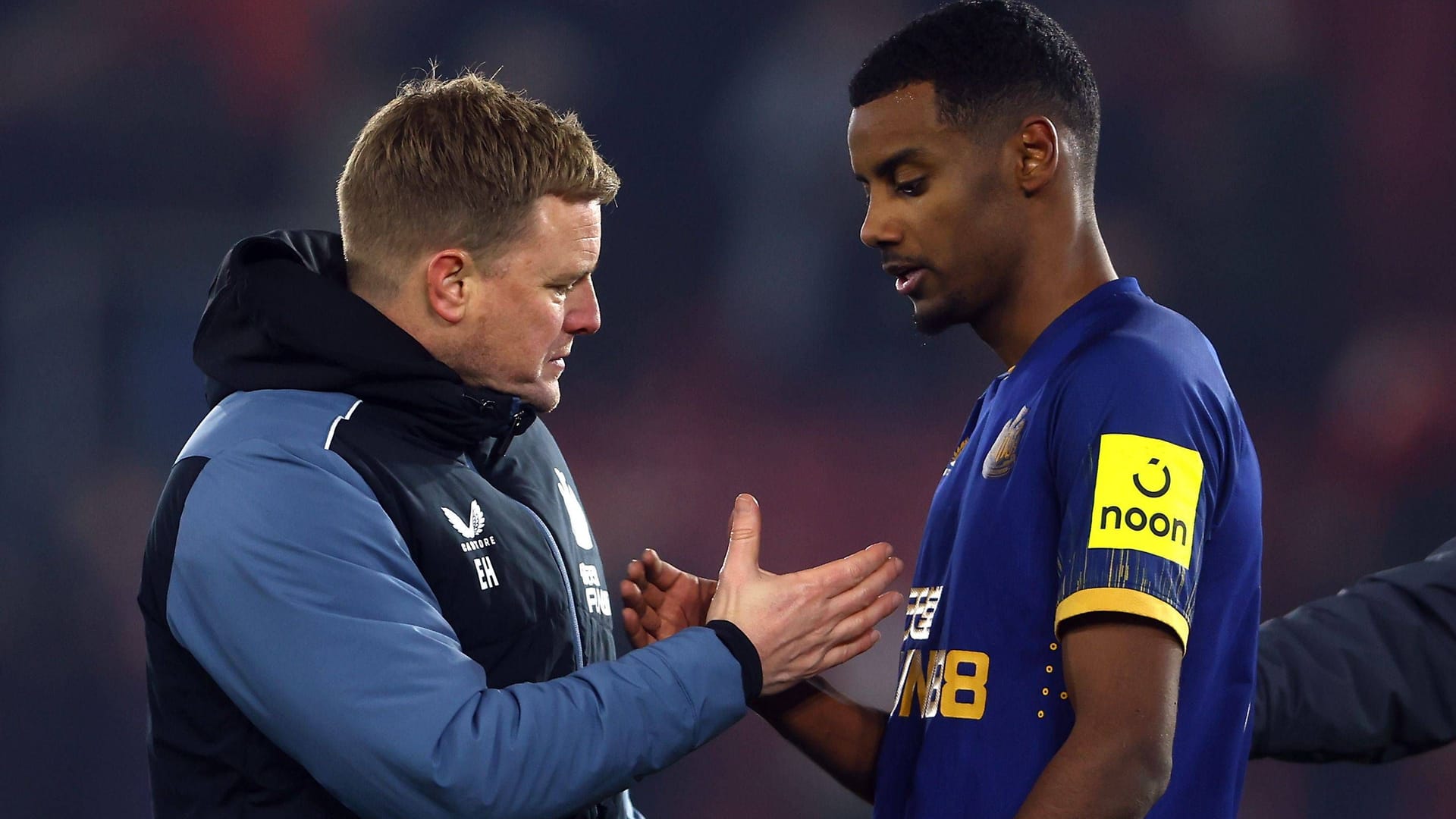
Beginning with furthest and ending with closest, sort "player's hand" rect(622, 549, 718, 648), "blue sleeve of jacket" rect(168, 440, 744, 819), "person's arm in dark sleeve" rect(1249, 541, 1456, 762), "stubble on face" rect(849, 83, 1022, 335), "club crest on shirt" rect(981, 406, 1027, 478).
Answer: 1. "person's arm in dark sleeve" rect(1249, 541, 1456, 762)
2. "player's hand" rect(622, 549, 718, 648)
3. "stubble on face" rect(849, 83, 1022, 335)
4. "club crest on shirt" rect(981, 406, 1027, 478)
5. "blue sleeve of jacket" rect(168, 440, 744, 819)

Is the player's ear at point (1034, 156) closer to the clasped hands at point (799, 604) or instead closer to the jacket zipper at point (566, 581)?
the clasped hands at point (799, 604)

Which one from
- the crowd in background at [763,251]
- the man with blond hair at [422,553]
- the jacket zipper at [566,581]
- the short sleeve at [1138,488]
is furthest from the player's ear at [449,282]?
the crowd in background at [763,251]

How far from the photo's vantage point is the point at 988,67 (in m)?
1.68

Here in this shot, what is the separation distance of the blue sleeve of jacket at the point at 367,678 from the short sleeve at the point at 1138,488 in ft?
1.52

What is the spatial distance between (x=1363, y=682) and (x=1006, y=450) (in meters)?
1.42

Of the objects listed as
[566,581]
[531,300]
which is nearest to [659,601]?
[566,581]

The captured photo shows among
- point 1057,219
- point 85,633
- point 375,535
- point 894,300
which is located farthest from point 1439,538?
point 85,633

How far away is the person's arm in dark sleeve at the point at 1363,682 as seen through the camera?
253cm

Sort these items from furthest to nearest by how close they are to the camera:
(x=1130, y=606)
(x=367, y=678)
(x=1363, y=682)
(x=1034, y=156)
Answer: (x=1363, y=682), (x=1034, y=156), (x=367, y=678), (x=1130, y=606)

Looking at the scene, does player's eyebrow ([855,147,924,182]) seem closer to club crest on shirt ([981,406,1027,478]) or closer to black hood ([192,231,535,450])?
club crest on shirt ([981,406,1027,478])

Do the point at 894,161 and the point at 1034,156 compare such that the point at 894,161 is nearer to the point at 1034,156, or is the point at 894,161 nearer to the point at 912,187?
the point at 912,187

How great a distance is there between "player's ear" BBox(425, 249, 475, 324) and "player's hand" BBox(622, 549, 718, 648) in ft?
1.44

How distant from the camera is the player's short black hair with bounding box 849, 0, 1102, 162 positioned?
1.68 metres

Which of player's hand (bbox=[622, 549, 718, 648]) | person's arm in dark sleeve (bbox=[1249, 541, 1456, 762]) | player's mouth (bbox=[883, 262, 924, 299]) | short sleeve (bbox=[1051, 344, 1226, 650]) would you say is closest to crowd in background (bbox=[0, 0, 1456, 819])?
person's arm in dark sleeve (bbox=[1249, 541, 1456, 762])
